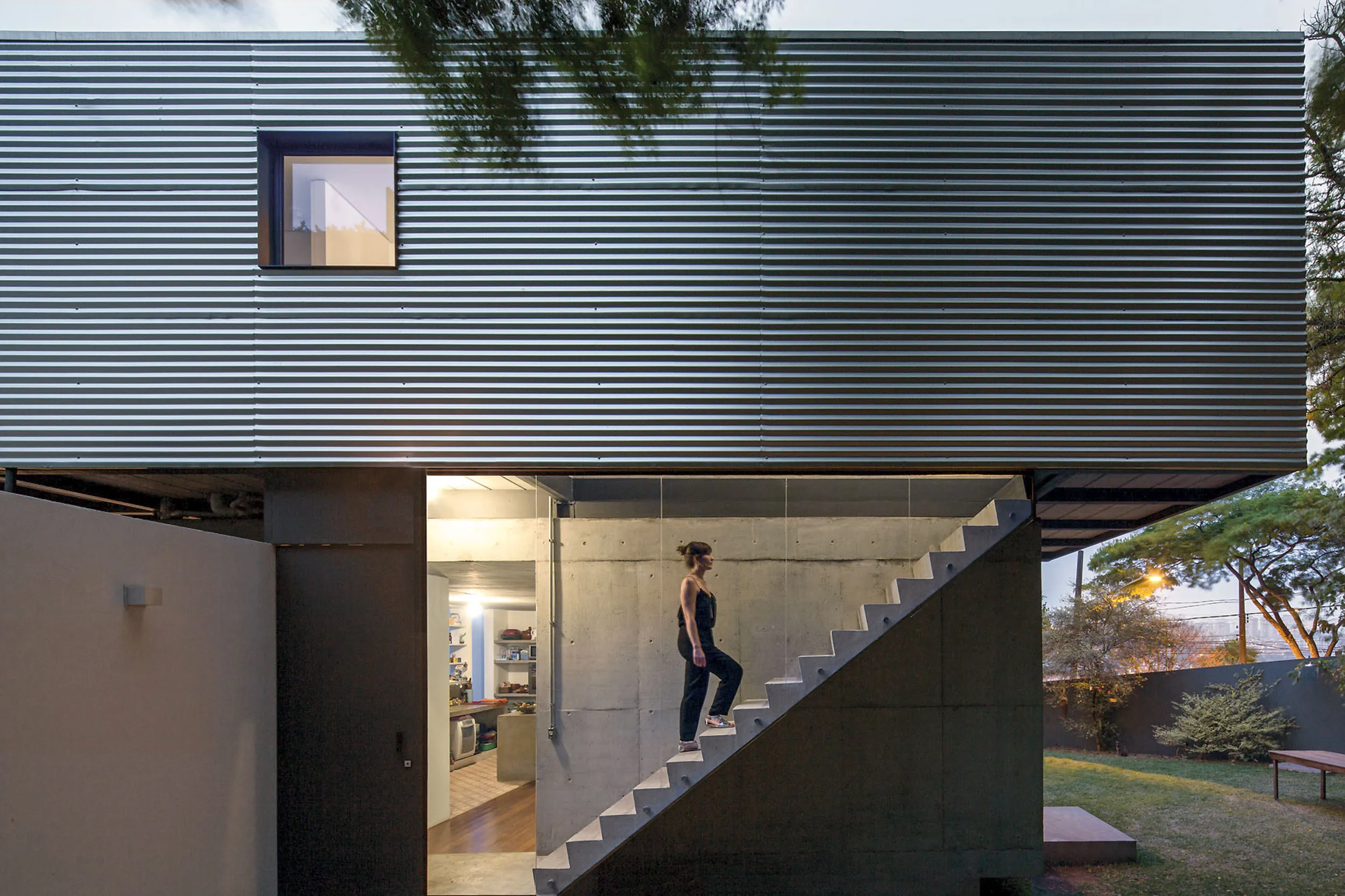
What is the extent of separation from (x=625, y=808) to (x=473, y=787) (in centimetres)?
573

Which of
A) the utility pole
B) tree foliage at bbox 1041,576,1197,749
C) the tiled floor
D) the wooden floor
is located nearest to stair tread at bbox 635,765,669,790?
the wooden floor

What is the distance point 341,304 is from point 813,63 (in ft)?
12.7

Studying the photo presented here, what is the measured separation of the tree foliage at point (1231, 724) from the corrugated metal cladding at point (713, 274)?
9815 mm

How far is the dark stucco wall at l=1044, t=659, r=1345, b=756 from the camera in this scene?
1239 centimetres

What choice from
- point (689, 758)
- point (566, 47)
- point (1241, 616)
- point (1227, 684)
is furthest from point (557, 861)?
point (1241, 616)

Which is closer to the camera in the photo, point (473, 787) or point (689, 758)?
point (689, 758)

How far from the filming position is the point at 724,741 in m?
5.54

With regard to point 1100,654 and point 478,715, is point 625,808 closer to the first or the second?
point 478,715

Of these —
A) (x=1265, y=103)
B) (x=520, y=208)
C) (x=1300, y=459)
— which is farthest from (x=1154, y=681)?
(x=520, y=208)

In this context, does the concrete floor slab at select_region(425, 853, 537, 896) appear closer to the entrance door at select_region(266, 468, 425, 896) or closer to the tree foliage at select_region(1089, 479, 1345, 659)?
the entrance door at select_region(266, 468, 425, 896)

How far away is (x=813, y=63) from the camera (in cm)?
595

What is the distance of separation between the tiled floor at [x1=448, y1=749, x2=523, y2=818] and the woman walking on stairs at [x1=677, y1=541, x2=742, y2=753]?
4.23 metres

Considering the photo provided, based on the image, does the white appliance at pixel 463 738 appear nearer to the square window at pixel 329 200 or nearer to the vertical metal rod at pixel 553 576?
the vertical metal rod at pixel 553 576

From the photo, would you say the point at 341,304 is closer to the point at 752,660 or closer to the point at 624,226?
the point at 624,226
